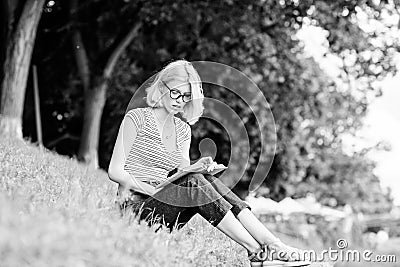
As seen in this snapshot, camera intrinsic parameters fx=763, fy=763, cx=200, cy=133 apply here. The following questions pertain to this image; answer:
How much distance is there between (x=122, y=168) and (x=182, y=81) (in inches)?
31.1

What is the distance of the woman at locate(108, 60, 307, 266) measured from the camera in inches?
187

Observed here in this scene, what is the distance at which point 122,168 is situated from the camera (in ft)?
16.2

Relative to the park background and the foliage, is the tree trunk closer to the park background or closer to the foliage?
the park background

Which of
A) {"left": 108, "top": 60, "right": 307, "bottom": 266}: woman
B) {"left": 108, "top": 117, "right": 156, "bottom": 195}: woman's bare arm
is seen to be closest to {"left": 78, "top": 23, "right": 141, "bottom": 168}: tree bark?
{"left": 108, "top": 60, "right": 307, "bottom": 266}: woman

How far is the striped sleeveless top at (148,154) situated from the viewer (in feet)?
17.1

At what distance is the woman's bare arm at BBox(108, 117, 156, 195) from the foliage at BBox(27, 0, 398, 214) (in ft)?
32.1

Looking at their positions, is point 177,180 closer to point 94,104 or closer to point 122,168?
point 122,168

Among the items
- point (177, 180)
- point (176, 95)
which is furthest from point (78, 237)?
point (176, 95)

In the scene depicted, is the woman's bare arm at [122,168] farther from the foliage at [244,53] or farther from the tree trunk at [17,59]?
the foliage at [244,53]

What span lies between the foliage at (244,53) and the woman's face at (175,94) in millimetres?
9383

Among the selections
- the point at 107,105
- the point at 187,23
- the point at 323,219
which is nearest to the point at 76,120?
the point at 107,105

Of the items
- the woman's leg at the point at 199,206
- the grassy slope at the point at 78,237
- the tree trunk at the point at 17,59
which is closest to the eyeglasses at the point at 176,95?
the woman's leg at the point at 199,206

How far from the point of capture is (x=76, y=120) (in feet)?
75.0

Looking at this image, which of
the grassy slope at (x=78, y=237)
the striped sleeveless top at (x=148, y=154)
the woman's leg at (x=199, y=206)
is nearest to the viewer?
the grassy slope at (x=78, y=237)
